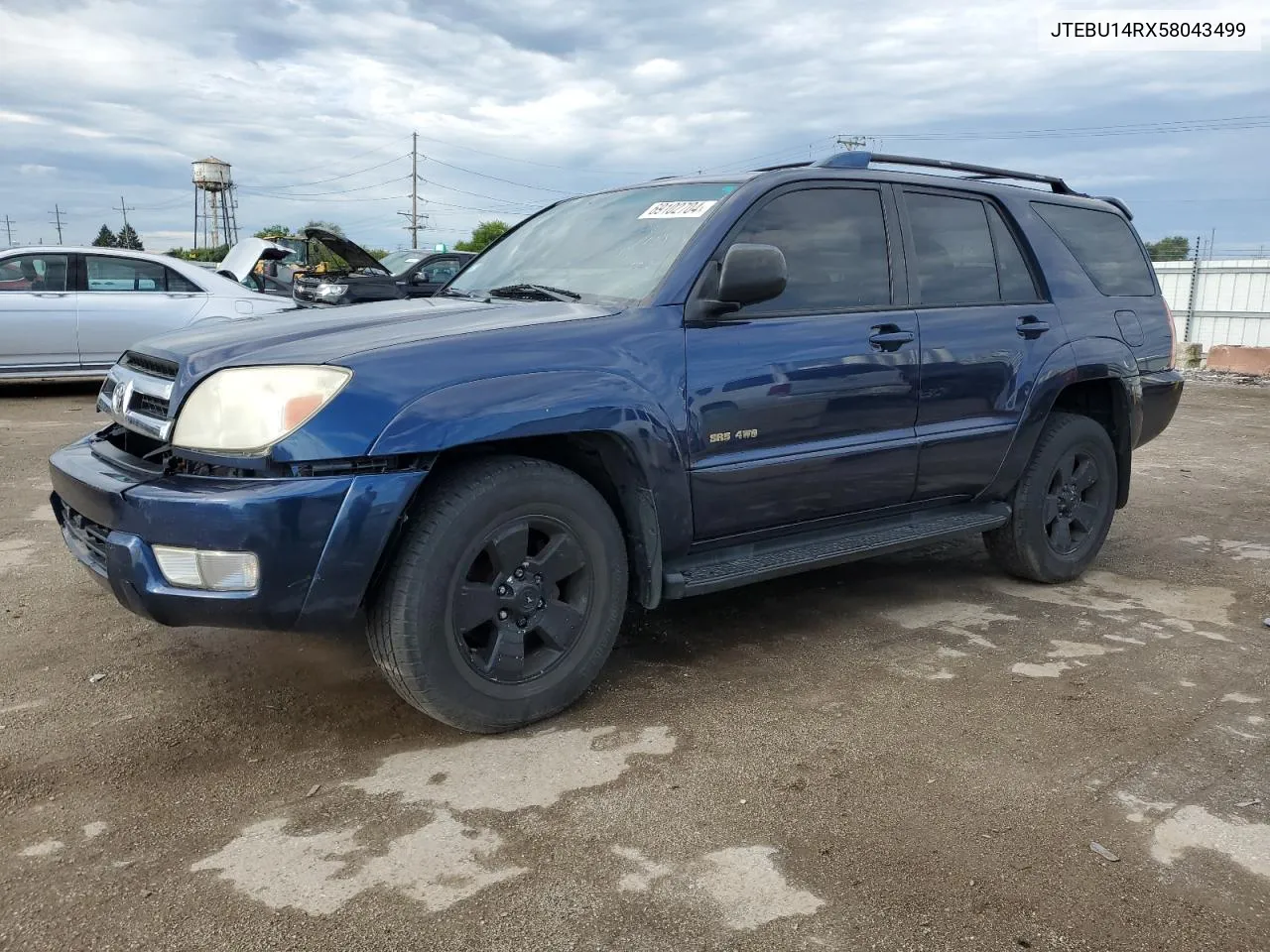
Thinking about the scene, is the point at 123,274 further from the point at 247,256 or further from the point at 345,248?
the point at 345,248

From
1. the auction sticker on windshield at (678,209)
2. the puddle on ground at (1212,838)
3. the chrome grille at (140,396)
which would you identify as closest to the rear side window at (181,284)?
the chrome grille at (140,396)

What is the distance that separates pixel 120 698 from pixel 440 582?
1263 millimetres

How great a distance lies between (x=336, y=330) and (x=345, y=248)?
9.36 metres

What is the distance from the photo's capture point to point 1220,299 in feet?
62.5

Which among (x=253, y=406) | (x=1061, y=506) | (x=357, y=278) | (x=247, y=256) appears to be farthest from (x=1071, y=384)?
(x=247, y=256)

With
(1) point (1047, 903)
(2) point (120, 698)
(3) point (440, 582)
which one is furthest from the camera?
(2) point (120, 698)

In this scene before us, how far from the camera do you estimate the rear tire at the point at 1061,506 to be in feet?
14.7

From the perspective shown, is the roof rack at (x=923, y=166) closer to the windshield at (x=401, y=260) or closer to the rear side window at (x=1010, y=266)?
the rear side window at (x=1010, y=266)

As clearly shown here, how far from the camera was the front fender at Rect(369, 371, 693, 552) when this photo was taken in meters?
2.72

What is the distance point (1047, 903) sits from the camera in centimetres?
223

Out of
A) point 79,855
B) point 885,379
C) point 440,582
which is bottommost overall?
point 79,855

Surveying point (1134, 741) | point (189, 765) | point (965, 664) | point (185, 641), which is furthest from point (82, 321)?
point (1134, 741)

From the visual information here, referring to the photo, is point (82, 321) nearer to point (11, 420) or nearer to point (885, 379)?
point (11, 420)

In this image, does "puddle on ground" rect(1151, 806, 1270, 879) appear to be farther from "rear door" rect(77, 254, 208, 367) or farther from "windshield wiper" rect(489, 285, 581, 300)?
"rear door" rect(77, 254, 208, 367)
